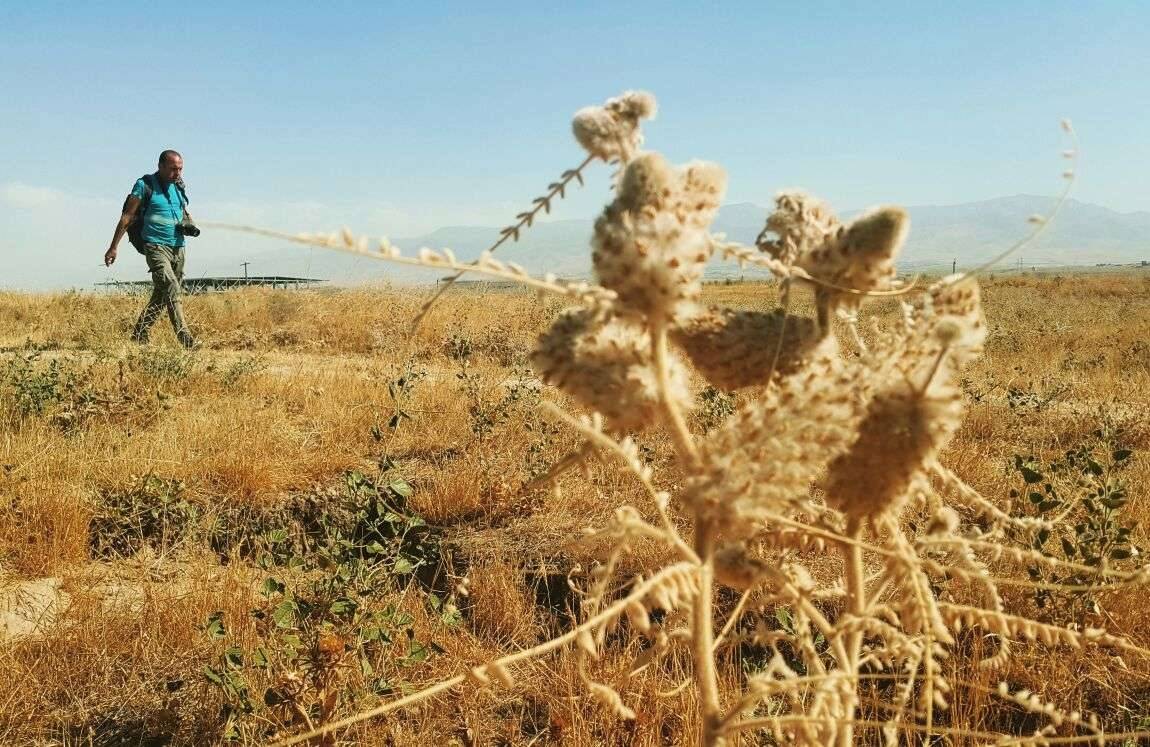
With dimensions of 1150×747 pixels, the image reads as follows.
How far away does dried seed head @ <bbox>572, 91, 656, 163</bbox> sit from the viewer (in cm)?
72

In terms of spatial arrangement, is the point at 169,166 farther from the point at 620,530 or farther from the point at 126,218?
the point at 620,530

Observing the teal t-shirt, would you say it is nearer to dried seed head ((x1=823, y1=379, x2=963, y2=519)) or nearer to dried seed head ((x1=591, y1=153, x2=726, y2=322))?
dried seed head ((x1=591, y1=153, x2=726, y2=322))

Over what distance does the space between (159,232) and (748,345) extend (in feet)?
28.3

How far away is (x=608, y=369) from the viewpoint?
685 millimetres

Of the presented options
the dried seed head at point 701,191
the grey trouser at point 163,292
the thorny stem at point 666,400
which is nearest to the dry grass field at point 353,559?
the thorny stem at point 666,400

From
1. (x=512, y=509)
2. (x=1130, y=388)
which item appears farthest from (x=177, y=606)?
(x=1130, y=388)

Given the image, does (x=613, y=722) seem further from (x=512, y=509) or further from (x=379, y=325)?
(x=379, y=325)

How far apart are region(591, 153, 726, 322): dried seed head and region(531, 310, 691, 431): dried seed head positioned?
0.03m

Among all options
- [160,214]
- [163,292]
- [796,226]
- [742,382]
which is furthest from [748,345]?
[160,214]

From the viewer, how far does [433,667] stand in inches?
96.1

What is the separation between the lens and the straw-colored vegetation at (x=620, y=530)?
677 mm

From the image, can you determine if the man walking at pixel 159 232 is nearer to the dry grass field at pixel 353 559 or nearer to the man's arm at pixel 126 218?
the man's arm at pixel 126 218

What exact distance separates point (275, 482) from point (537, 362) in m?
3.52

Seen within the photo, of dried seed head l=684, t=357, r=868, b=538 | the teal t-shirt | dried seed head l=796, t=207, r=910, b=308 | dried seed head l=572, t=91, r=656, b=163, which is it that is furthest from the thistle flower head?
the teal t-shirt
